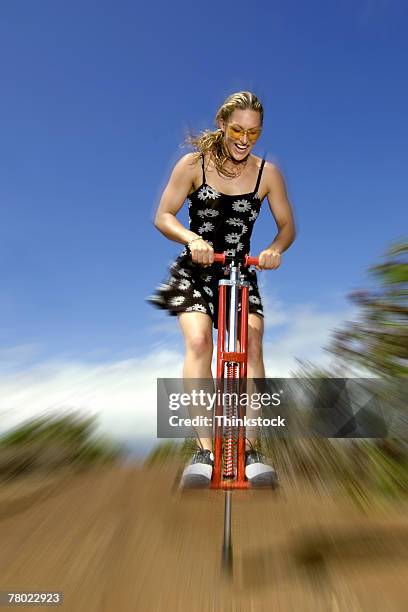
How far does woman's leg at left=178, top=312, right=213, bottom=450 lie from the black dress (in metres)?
0.09

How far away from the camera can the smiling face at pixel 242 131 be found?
409 centimetres

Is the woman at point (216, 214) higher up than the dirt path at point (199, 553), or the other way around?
the woman at point (216, 214)

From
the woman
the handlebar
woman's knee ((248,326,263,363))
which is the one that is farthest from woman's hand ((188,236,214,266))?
woman's knee ((248,326,263,363))

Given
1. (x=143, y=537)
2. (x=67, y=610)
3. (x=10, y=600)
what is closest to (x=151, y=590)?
(x=67, y=610)

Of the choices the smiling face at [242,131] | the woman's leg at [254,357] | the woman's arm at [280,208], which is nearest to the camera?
the woman's leg at [254,357]

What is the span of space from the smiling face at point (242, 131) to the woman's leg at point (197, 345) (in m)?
1.09

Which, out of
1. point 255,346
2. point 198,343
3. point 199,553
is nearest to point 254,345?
point 255,346

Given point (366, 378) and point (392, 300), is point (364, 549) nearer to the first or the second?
point (366, 378)

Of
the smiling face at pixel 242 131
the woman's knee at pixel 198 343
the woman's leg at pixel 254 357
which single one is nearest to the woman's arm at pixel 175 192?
the smiling face at pixel 242 131

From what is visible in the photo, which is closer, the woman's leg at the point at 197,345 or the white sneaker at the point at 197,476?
the white sneaker at the point at 197,476

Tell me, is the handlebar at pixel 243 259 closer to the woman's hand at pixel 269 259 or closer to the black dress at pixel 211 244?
the woman's hand at pixel 269 259

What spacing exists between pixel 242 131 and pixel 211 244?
0.74 metres

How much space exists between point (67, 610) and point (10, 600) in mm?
321

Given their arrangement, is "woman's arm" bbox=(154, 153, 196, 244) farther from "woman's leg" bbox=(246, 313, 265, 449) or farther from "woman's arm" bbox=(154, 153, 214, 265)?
"woman's leg" bbox=(246, 313, 265, 449)
